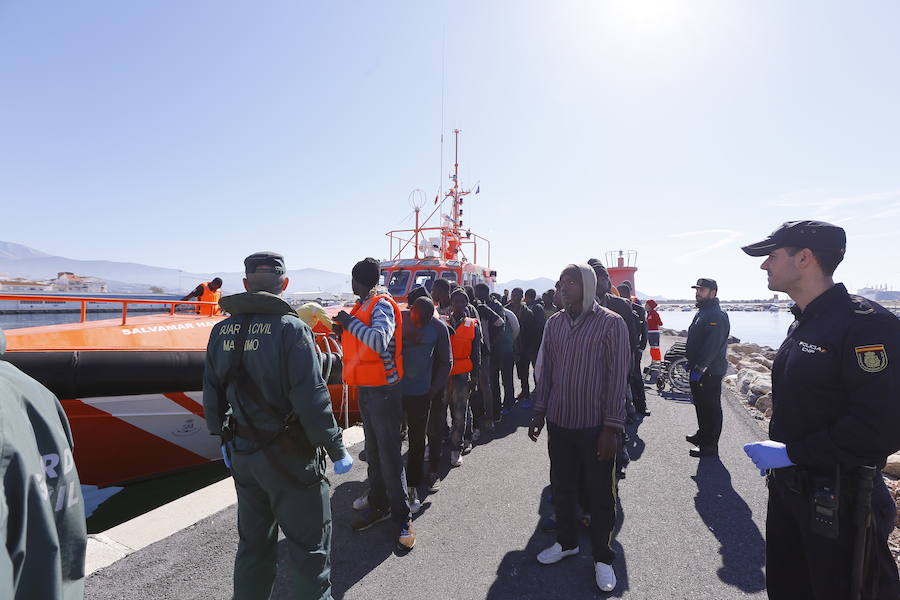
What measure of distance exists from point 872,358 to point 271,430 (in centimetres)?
265

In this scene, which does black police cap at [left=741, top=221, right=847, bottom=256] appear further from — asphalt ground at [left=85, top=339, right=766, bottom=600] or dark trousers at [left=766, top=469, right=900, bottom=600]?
asphalt ground at [left=85, top=339, right=766, bottom=600]

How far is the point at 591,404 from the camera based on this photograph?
2.82 metres

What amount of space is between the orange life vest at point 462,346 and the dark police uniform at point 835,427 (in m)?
3.19

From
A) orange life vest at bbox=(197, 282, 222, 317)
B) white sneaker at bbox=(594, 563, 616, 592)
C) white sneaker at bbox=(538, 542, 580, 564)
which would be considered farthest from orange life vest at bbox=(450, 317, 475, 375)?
orange life vest at bbox=(197, 282, 222, 317)

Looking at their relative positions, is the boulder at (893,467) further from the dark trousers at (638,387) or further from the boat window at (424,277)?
the boat window at (424,277)

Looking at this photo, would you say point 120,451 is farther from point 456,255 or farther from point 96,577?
point 456,255

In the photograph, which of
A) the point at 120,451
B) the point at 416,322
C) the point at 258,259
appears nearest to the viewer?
the point at 258,259

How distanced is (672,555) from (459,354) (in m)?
2.64

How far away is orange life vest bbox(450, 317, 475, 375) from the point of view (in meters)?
4.82

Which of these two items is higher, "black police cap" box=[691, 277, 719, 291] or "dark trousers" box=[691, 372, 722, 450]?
"black police cap" box=[691, 277, 719, 291]

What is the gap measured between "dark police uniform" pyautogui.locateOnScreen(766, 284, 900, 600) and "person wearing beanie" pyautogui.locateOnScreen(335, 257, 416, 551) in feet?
7.41

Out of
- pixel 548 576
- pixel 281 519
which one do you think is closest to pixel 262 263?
pixel 281 519

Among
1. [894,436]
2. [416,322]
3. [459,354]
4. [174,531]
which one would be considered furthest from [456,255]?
[894,436]

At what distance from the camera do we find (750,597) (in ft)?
8.82
